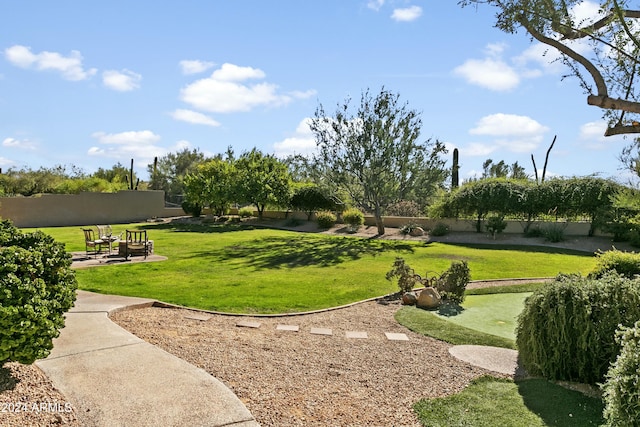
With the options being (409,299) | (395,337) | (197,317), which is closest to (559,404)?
(395,337)

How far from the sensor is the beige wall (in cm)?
2798

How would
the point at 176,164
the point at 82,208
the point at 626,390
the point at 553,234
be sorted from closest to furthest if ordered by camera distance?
the point at 626,390, the point at 553,234, the point at 82,208, the point at 176,164

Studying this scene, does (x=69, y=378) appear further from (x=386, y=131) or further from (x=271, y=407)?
(x=386, y=131)

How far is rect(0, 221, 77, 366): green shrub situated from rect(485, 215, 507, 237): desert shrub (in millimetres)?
20383

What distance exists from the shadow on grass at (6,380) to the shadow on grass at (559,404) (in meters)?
4.72

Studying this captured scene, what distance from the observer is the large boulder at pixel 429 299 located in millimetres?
8758

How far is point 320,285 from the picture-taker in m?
10.9

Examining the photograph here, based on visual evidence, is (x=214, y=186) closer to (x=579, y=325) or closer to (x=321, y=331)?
(x=321, y=331)

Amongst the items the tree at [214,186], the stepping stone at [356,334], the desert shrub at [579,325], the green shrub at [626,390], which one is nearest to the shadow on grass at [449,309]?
the stepping stone at [356,334]

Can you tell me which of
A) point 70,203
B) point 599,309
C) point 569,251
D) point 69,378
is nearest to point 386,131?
point 569,251

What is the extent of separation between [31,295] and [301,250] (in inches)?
561

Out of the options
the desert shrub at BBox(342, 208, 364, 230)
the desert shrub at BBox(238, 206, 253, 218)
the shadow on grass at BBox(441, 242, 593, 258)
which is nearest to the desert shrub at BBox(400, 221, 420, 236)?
the desert shrub at BBox(342, 208, 364, 230)

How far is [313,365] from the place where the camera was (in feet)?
17.3

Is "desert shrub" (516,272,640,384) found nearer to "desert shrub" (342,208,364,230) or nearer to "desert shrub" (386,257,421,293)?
"desert shrub" (386,257,421,293)
